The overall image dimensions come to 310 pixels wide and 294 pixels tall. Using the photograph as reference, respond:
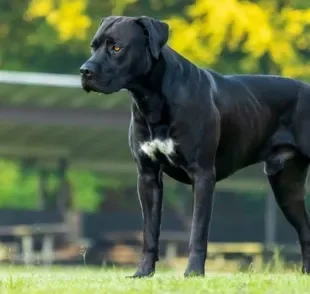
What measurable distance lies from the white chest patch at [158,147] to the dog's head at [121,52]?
17.9 inches

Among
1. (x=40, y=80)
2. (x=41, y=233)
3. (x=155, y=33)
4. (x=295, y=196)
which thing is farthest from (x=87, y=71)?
(x=41, y=233)

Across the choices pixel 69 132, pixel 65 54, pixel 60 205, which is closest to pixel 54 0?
pixel 69 132

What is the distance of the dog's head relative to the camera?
8.43 m

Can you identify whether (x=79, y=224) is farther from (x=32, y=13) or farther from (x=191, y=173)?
(x=191, y=173)

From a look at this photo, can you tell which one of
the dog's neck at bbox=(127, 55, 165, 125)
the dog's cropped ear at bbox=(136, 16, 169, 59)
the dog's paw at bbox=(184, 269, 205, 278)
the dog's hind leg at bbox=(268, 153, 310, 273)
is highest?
the dog's cropped ear at bbox=(136, 16, 169, 59)

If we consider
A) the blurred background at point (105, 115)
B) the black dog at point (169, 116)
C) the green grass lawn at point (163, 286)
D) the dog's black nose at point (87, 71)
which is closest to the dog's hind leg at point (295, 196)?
the black dog at point (169, 116)

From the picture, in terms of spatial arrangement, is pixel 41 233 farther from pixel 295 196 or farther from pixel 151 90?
pixel 151 90

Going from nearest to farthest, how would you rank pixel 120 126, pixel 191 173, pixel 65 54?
pixel 191 173 < pixel 120 126 < pixel 65 54

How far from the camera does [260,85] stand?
9.63m

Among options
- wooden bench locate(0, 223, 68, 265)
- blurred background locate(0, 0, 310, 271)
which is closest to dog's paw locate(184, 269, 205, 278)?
blurred background locate(0, 0, 310, 271)

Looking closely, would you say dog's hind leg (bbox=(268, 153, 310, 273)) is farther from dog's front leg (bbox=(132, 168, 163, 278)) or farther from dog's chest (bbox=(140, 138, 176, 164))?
dog's chest (bbox=(140, 138, 176, 164))

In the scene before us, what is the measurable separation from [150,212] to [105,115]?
37.3 feet

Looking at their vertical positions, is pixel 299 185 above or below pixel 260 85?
below

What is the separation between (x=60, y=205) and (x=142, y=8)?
431cm
